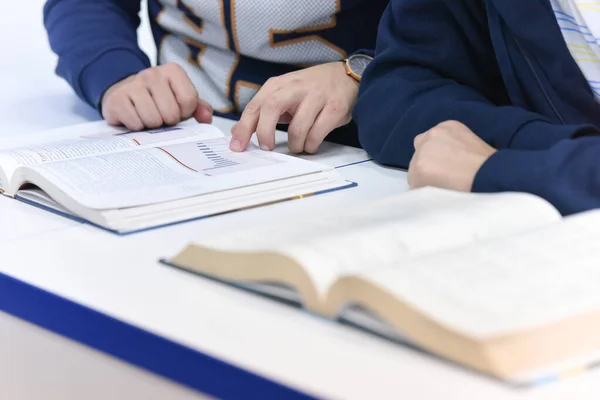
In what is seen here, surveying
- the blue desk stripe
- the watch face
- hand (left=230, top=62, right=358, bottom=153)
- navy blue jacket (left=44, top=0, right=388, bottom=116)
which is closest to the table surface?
the blue desk stripe

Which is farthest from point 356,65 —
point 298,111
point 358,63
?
point 298,111

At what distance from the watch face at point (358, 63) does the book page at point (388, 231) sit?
449 millimetres

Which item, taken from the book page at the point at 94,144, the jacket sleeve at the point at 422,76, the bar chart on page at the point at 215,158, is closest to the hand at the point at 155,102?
the book page at the point at 94,144

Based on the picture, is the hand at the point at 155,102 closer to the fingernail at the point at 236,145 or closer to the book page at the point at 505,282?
the fingernail at the point at 236,145

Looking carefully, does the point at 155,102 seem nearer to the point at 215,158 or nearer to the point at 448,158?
the point at 215,158

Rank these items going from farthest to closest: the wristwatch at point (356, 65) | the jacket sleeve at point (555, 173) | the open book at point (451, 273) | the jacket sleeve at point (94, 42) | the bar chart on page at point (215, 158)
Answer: the jacket sleeve at point (94, 42) → the wristwatch at point (356, 65) → the bar chart on page at point (215, 158) → the jacket sleeve at point (555, 173) → the open book at point (451, 273)

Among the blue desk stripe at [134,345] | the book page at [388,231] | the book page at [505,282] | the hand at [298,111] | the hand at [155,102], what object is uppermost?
the book page at [505,282]

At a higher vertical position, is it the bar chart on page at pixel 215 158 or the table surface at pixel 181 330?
the table surface at pixel 181 330

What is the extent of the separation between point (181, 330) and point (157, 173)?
345 mm

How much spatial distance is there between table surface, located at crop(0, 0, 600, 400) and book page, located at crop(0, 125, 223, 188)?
3.2 inches

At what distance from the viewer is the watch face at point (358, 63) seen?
1.09 meters

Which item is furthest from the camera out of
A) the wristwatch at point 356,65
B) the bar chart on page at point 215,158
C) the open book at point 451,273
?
the wristwatch at point 356,65

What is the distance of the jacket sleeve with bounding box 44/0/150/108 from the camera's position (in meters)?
1.27

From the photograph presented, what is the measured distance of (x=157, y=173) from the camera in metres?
0.86
